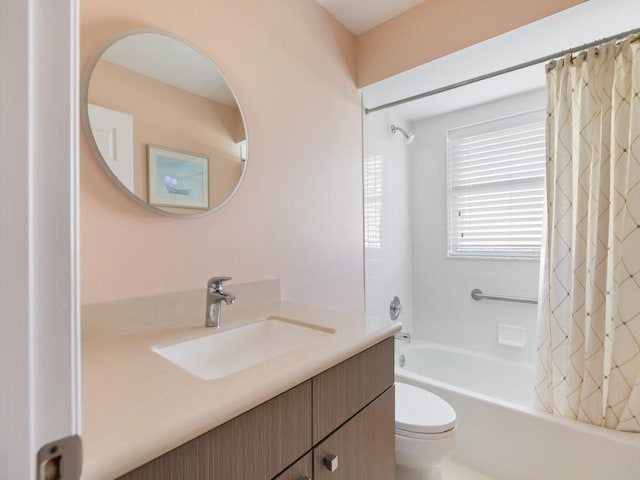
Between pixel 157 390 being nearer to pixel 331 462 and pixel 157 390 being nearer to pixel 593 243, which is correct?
pixel 331 462

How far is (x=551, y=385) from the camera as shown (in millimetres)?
1480

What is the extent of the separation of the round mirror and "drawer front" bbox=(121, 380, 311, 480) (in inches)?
28.4

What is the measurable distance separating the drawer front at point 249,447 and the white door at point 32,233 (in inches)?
9.1

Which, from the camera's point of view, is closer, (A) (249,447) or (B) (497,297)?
(A) (249,447)

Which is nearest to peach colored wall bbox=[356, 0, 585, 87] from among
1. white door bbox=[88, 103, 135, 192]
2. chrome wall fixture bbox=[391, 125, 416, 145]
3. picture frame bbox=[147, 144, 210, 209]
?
chrome wall fixture bbox=[391, 125, 416, 145]

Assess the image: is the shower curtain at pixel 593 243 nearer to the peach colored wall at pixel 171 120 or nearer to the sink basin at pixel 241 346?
Result: the sink basin at pixel 241 346

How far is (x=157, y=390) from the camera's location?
1.91 ft

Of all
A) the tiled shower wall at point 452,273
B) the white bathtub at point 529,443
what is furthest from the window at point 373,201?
the white bathtub at point 529,443

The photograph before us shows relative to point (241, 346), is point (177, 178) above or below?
above

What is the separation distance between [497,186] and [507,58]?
982 mm

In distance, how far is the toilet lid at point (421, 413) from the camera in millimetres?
1289

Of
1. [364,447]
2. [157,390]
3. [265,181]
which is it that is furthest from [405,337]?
[157,390]

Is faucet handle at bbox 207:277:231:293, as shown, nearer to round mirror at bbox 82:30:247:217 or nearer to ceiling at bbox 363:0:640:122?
round mirror at bbox 82:30:247:217

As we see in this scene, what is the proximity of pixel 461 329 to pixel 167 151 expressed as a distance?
241 cm
